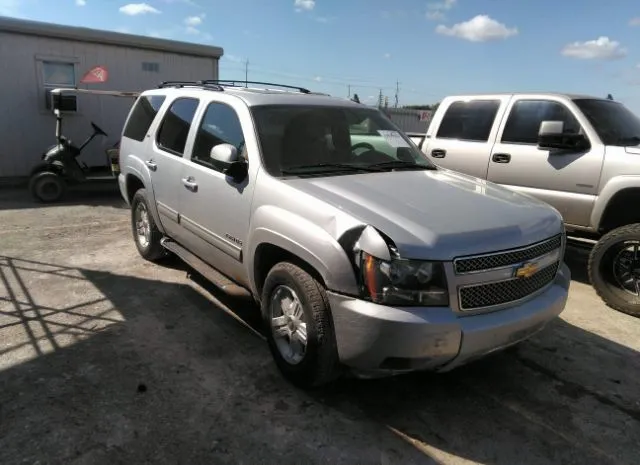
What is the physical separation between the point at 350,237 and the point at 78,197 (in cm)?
873

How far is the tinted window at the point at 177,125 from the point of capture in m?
4.70

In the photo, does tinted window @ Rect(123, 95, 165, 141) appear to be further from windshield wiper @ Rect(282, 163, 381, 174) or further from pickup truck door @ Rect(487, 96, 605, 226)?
pickup truck door @ Rect(487, 96, 605, 226)

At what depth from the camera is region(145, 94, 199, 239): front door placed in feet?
15.4

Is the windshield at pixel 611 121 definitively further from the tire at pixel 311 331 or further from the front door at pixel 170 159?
the front door at pixel 170 159

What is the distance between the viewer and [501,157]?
606 cm

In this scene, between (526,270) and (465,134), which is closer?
(526,270)

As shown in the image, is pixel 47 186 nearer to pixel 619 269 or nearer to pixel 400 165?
pixel 400 165

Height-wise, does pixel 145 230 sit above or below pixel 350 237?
below

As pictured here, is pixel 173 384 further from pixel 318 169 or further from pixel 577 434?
pixel 577 434

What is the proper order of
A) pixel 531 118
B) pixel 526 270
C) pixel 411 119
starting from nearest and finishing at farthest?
pixel 526 270 → pixel 531 118 → pixel 411 119

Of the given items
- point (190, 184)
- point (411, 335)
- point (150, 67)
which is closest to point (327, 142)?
point (190, 184)

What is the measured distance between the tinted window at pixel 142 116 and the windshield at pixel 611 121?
4.59 metres

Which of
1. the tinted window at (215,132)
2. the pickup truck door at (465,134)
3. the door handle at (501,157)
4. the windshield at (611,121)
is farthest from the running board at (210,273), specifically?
the windshield at (611,121)

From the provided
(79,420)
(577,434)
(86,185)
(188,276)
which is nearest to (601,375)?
(577,434)
